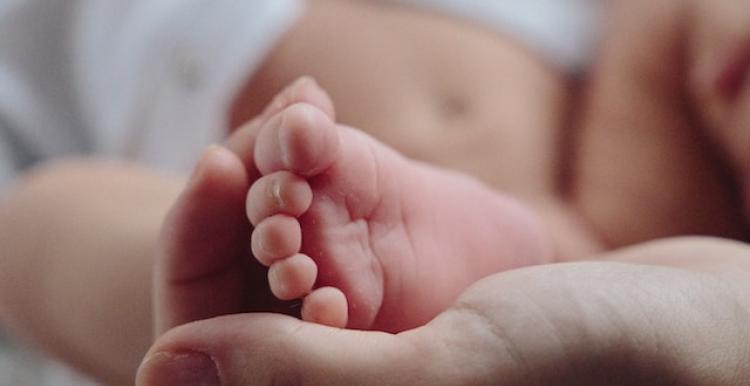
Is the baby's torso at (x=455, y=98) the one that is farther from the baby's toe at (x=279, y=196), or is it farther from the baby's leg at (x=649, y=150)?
the baby's toe at (x=279, y=196)

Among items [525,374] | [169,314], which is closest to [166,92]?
[169,314]

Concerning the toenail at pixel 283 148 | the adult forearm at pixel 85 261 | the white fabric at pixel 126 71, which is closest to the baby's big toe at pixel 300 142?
the toenail at pixel 283 148

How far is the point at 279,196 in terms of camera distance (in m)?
0.38

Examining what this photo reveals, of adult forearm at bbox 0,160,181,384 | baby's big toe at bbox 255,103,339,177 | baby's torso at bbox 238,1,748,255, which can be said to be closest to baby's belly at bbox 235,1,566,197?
baby's torso at bbox 238,1,748,255

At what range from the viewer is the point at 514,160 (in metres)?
0.75

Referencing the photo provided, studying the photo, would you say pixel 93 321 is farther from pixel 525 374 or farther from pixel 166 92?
pixel 525 374

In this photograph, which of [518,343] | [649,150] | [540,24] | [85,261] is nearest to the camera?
[518,343]

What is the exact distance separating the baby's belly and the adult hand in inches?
13.5

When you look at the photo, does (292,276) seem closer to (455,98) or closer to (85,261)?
(85,261)

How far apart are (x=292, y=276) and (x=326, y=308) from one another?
0.02 metres

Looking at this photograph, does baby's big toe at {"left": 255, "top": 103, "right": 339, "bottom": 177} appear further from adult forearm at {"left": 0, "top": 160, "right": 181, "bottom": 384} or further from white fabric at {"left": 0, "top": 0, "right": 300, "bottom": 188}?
white fabric at {"left": 0, "top": 0, "right": 300, "bottom": 188}

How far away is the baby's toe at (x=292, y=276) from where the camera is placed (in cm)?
37

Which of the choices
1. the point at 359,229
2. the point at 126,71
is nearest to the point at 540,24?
the point at 126,71

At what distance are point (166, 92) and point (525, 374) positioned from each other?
519 millimetres
